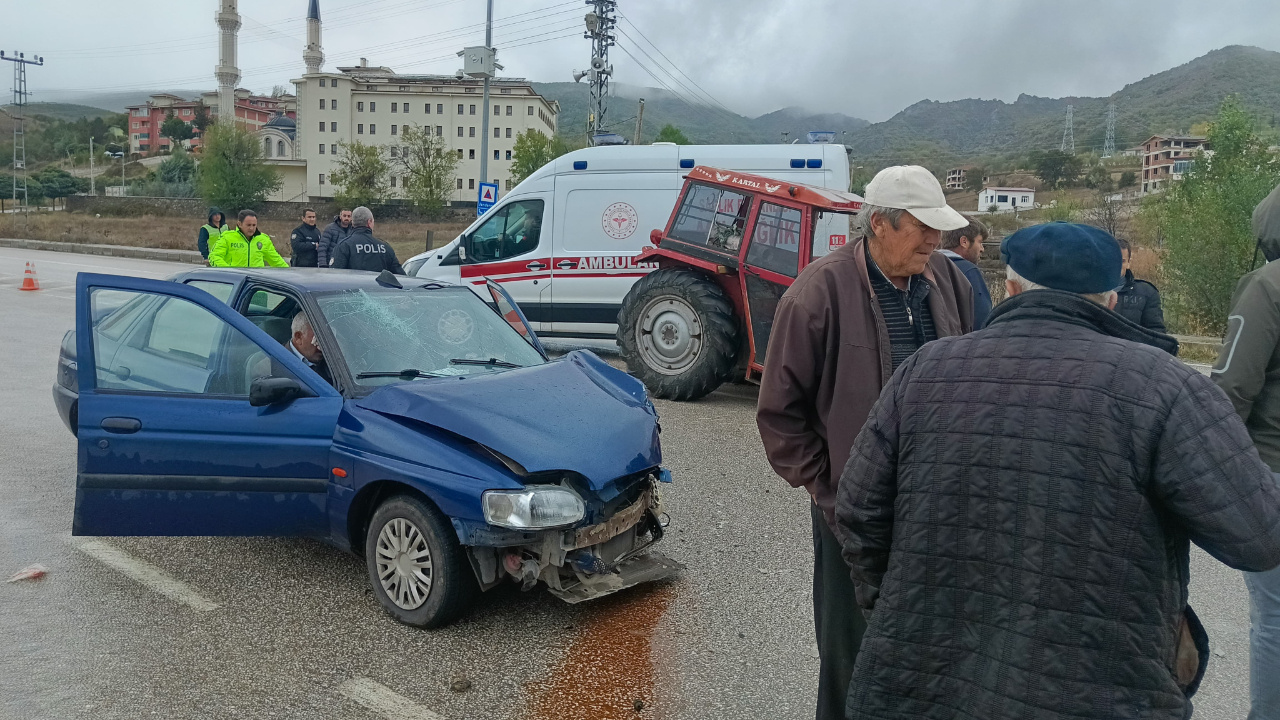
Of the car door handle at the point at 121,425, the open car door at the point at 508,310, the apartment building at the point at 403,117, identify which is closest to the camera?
the car door handle at the point at 121,425

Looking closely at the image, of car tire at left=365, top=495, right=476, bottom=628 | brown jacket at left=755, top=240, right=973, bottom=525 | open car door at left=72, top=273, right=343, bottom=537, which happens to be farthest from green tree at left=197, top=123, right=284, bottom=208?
brown jacket at left=755, top=240, right=973, bottom=525

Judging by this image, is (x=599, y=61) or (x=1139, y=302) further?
(x=599, y=61)

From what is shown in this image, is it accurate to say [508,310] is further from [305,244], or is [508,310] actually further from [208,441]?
[305,244]

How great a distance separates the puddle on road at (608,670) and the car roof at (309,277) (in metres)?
2.12

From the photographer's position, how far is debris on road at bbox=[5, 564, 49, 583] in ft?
15.6

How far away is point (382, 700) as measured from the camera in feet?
11.9

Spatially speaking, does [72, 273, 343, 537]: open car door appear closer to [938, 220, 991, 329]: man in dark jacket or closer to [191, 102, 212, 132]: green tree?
[938, 220, 991, 329]: man in dark jacket

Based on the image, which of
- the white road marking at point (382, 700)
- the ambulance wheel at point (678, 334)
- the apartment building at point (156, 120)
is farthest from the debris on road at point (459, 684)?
the apartment building at point (156, 120)

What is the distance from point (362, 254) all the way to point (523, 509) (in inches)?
271

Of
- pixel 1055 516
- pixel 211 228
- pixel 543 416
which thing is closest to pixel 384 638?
pixel 543 416

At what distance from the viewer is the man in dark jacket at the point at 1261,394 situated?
9.36 ft

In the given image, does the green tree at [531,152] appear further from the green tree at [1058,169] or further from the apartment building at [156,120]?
the apartment building at [156,120]

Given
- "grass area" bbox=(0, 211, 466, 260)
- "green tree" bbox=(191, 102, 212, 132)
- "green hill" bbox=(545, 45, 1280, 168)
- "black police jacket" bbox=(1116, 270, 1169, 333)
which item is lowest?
"grass area" bbox=(0, 211, 466, 260)

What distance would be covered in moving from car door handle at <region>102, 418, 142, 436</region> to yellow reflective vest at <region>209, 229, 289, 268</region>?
7.19 m
